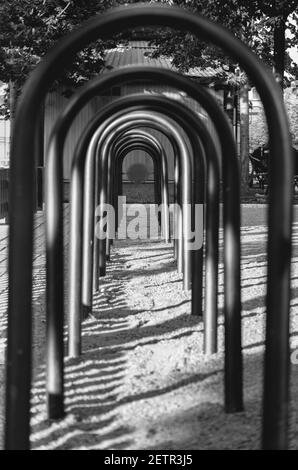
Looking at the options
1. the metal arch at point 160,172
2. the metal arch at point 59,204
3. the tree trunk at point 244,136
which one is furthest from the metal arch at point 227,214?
the tree trunk at point 244,136

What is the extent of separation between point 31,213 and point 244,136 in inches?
875

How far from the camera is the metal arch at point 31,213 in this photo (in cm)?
194

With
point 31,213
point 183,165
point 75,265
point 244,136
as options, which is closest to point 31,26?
point 244,136

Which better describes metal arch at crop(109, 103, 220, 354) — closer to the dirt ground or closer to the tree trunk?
the dirt ground

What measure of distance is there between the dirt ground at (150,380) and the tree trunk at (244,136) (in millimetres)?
16889

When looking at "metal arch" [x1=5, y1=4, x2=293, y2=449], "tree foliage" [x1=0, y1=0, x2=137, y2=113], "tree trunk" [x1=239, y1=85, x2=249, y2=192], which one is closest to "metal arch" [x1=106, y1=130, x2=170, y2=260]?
"metal arch" [x1=5, y1=4, x2=293, y2=449]

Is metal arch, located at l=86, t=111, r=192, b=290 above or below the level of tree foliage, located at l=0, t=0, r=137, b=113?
below

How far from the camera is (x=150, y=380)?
348cm

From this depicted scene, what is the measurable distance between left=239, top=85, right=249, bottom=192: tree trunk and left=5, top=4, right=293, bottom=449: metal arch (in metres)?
20.2

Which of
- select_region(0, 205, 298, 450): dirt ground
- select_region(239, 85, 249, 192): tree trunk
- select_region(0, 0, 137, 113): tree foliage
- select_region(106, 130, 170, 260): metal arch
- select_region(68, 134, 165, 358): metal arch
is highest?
select_region(0, 0, 137, 113): tree foliage

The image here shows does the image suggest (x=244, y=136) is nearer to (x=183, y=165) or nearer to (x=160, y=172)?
(x=160, y=172)

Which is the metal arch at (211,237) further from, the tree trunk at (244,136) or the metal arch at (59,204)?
the tree trunk at (244,136)

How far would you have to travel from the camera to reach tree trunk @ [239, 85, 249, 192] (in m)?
22.9

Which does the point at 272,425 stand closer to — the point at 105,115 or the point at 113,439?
the point at 113,439
